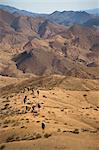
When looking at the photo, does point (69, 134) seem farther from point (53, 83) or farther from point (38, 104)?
point (53, 83)

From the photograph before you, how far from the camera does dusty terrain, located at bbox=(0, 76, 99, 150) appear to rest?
99.2 feet

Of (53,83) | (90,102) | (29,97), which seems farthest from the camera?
(53,83)

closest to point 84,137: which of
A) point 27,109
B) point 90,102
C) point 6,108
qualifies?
point 27,109

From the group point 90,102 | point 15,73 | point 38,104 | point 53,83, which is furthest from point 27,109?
point 15,73

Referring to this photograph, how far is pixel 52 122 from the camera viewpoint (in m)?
44.8

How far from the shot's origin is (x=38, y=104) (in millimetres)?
56406

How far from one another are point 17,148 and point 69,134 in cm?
425

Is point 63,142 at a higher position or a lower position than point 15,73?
higher

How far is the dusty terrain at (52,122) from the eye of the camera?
99.2 ft

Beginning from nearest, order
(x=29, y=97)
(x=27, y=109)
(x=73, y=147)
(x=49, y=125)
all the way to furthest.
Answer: (x=73, y=147) → (x=49, y=125) → (x=27, y=109) → (x=29, y=97)

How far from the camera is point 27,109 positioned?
53.2 m

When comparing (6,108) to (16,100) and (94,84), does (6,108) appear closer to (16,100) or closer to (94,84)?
(16,100)

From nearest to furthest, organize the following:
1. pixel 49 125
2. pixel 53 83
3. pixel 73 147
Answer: pixel 73 147, pixel 49 125, pixel 53 83

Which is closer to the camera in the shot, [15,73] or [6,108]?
[6,108]
